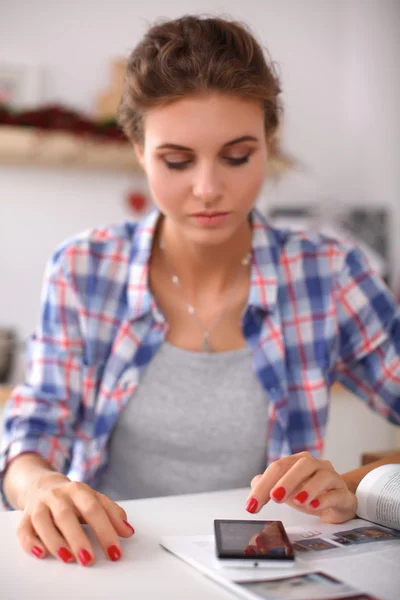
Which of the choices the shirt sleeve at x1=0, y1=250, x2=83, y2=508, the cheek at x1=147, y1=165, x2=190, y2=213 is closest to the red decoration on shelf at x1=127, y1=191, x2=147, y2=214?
the shirt sleeve at x1=0, y1=250, x2=83, y2=508

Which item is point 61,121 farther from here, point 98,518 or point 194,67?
point 98,518

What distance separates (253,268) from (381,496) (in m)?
0.56

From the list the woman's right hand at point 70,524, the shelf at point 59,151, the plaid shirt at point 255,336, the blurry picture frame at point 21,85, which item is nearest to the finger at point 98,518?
the woman's right hand at point 70,524

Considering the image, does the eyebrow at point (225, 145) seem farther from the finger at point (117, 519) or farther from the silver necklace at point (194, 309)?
the finger at point (117, 519)

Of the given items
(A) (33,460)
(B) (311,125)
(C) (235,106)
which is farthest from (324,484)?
(B) (311,125)

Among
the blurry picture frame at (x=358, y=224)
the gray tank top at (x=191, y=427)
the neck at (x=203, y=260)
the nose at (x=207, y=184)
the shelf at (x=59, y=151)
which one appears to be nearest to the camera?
the nose at (x=207, y=184)

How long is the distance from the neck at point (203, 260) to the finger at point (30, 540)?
0.64 m

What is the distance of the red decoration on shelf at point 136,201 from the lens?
2977mm

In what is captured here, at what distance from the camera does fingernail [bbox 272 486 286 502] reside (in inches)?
29.0

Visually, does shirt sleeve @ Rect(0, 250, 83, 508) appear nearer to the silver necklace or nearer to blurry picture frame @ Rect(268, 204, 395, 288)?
the silver necklace

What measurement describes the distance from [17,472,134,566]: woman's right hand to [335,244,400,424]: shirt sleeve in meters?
0.64

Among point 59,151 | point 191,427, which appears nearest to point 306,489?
point 191,427

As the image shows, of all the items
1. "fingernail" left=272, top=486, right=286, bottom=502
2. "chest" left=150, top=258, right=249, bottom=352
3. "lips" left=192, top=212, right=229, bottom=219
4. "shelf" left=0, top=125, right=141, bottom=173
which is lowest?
"fingernail" left=272, top=486, right=286, bottom=502

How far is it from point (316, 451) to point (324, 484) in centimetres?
48
